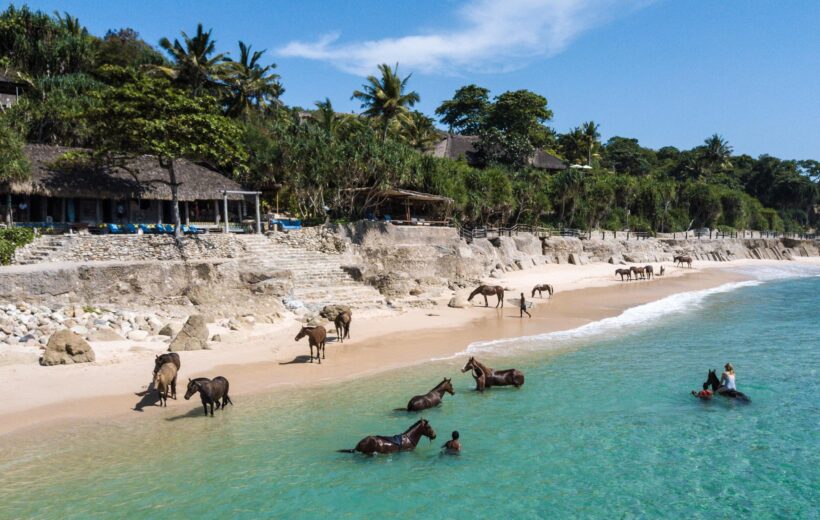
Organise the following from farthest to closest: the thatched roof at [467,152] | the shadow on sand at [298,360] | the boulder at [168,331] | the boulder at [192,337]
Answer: the thatched roof at [467,152] → the boulder at [168,331] → the boulder at [192,337] → the shadow on sand at [298,360]

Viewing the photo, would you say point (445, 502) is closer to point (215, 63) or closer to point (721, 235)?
point (215, 63)

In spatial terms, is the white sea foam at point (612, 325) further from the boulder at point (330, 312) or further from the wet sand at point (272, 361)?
the boulder at point (330, 312)

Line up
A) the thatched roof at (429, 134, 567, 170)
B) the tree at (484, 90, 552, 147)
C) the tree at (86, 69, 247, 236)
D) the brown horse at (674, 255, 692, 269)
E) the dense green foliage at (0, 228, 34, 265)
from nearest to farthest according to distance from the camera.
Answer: the dense green foliage at (0, 228, 34, 265) < the tree at (86, 69, 247, 236) < the brown horse at (674, 255, 692, 269) < the thatched roof at (429, 134, 567, 170) < the tree at (484, 90, 552, 147)

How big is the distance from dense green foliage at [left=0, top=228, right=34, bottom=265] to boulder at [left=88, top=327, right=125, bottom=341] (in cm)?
823

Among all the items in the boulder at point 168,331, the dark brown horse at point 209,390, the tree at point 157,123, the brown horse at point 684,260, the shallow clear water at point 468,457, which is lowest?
the shallow clear water at point 468,457

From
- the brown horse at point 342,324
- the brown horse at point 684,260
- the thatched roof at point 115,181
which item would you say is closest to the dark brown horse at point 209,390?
the brown horse at point 342,324

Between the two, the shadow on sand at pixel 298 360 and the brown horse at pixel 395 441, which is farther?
the shadow on sand at pixel 298 360

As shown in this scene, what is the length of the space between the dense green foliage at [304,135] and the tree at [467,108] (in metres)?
0.19

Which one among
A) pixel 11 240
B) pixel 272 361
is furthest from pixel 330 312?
pixel 11 240

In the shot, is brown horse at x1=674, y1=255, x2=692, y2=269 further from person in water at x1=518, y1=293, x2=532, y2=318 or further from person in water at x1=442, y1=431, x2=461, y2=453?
person in water at x1=442, y1=431, x2=461, y2=453

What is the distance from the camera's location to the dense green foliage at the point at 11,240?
73.3 ft

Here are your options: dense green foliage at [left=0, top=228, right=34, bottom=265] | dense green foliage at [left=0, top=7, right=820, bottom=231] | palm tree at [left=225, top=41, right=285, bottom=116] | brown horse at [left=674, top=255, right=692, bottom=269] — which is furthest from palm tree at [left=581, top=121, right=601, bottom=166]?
dense green foliage at [left=0, top=228, right=34, bottom=265]

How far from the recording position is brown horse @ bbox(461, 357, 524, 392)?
14125 mm

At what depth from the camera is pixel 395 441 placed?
1043 cm
